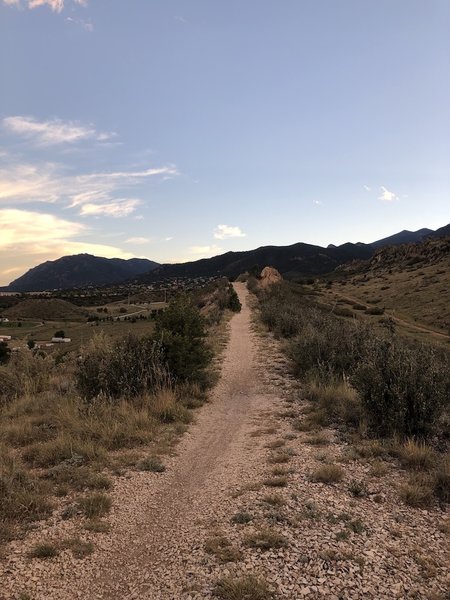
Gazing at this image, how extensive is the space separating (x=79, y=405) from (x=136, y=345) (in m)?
2.47

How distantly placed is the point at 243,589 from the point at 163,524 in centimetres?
152

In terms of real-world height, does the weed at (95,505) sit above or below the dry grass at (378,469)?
above

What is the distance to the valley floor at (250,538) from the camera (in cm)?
369

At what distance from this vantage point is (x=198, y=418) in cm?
886

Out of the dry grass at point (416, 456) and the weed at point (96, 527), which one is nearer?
the weed at point (96, 527)

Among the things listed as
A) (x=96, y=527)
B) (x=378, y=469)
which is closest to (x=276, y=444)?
(x=378, y=469)

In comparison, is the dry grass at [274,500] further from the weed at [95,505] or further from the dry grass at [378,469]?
the weed at [95,505]

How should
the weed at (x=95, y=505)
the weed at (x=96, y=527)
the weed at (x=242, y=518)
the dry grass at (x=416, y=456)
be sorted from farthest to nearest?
the dry grass at (x=416, y=456) → the weed at (x=95, y=505) → the weed at (x=242, y=518) → the weed at (x=96, y=527)

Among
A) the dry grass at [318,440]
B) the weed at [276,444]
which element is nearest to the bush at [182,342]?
the weed at [276,444]

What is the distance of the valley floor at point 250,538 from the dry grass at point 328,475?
0.10m

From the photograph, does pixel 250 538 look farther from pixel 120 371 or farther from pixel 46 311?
pixel 46 311

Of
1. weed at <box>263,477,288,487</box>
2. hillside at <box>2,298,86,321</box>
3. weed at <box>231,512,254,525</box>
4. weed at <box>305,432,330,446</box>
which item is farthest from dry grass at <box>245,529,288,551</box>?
hillside at <box>2,298,86,321</box>

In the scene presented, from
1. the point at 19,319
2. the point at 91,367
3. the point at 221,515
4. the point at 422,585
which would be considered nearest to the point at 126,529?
the point at 221,515

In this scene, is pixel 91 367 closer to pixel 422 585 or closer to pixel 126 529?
pixel 126 529
